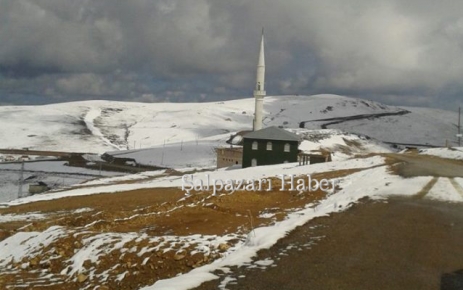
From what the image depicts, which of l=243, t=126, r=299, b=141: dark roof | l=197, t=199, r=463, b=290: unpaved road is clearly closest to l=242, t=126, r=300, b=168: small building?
l=243, t=126, r=299, b=141: dark roof

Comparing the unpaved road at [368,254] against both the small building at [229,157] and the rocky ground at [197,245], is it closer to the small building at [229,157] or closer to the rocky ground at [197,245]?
the rocky ground at [197,245]

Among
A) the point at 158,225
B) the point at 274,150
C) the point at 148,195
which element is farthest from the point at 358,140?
the point at 158,225

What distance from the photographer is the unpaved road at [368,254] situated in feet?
31.0

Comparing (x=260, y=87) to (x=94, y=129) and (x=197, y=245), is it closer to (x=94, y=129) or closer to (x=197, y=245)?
(x=197, y=245)

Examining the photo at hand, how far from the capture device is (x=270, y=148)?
5922cm

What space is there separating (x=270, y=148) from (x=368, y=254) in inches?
1882

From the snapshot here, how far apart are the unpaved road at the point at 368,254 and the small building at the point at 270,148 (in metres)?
41.9

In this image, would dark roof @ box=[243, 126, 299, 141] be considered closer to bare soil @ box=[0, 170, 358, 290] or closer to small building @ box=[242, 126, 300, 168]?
small building @ box=[242, 126, 300, 168]

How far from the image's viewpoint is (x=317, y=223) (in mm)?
15289

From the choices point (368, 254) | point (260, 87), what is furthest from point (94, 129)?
point (368, 254)

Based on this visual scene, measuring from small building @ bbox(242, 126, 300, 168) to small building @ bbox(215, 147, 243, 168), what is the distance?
365 inches

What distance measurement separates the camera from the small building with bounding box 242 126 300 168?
58906 millimetres

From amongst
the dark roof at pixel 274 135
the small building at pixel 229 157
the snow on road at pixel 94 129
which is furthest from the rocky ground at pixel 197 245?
the snow on road at pixel 94 129

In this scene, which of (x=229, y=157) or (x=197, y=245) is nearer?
(x=197, y=245)
